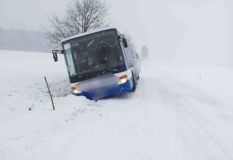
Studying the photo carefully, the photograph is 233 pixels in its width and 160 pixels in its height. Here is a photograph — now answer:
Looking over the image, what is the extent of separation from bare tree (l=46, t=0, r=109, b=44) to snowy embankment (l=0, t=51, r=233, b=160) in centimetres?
1332

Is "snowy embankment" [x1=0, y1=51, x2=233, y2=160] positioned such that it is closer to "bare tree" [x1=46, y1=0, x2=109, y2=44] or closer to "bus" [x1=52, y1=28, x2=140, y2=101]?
"bus" [x1=52, y1=28, x2=140, y2=101]

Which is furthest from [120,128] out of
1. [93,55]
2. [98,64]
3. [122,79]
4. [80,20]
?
[80,20]

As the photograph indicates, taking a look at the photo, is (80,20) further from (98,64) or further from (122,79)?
(122,79)

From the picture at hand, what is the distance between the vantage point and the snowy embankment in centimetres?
765

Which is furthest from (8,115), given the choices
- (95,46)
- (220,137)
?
(220,137)

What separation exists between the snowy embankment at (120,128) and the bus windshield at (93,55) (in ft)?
3.93

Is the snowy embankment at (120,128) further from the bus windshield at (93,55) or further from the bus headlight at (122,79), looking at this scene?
the bus windshield at (93,55)

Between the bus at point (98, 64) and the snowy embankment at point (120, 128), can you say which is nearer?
the snowy embankment at point (120, 128)

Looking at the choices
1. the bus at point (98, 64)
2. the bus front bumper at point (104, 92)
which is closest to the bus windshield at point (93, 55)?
the bus at point (98, 64)

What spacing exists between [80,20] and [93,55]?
14.3 m

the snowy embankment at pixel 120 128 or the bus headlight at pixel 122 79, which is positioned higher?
the bus headlight at pixel 122 79

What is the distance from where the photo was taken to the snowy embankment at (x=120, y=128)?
765 centimetres

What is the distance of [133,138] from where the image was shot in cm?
855

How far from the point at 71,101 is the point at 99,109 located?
161 cm
